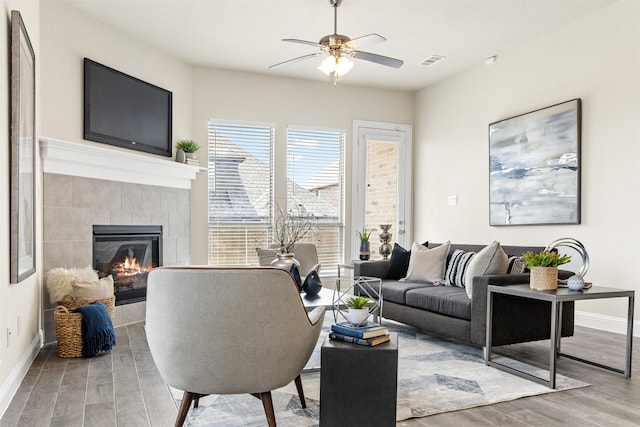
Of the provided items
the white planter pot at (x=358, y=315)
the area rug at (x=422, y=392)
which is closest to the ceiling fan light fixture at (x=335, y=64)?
the area rug at (x=422, y=392)

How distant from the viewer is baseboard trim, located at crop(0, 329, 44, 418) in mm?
2691

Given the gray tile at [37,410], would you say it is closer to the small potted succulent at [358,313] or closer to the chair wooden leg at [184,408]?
the chair wooden leg at [184,408]

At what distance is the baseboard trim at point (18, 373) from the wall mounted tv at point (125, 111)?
73.4 inches

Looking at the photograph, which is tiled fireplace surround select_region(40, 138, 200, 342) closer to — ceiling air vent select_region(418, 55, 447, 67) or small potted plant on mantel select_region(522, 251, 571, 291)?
ceiling air vent select_region(418, 55, 447, 67)

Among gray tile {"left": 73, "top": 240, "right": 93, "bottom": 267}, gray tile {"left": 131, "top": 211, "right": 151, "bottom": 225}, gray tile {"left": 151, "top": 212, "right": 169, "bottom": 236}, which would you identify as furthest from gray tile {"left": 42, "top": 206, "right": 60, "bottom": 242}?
gray tile {"left": 151, "top": 212, "right": 169, "bottom": 236}

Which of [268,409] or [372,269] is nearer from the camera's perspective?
[268,409]

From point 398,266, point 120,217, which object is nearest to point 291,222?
point 398,266

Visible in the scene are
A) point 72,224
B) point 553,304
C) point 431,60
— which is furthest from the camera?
point 431,60

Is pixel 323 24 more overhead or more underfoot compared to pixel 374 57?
more overhead

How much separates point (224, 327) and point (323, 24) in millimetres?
3682

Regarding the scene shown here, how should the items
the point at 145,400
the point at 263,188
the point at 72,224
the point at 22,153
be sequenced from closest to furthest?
1. the point at 145,400
2. the point at 22,153
3. the point at 72,224
4. the point at 263,188

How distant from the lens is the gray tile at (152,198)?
208 inches

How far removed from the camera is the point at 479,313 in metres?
3.54

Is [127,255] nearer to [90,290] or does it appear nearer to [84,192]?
[84,192]
